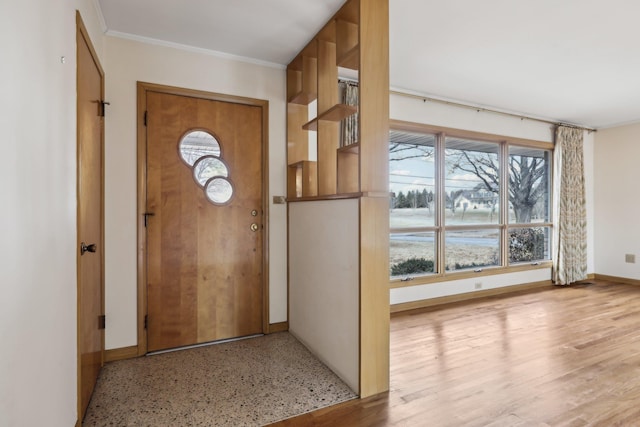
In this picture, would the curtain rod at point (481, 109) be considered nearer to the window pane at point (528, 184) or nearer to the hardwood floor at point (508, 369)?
the window pane at point (528, 184)

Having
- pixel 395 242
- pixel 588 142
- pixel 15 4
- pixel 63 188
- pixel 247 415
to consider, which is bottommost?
pixel 247 415

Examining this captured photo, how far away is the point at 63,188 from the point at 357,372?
1.96m

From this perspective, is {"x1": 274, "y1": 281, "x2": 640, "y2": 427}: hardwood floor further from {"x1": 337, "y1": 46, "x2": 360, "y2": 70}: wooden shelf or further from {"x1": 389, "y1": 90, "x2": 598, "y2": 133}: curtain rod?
{"x1": 389, "y1": 90, "x2": 598, "y2": 133}: curtain rod

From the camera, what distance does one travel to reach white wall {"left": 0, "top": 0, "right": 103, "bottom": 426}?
1.01 meters

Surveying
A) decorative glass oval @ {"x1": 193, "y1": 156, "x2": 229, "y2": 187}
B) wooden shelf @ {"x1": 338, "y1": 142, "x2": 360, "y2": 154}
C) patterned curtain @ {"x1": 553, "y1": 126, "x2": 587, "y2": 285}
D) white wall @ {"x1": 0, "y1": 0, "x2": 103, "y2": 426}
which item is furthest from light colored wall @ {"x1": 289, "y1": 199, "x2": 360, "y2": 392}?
patterned curtain @ {"x1": 553, "y1": 126, "x2": 587, "y2": 285}

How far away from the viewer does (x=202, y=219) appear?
9.64ft

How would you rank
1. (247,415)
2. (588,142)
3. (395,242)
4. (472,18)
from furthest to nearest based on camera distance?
(588,142), (395,242), (472,18), (247,415)

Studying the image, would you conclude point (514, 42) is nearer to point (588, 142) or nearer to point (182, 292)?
point (182, 292)

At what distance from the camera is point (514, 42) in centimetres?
283

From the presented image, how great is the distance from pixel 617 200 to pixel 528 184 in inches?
65.1

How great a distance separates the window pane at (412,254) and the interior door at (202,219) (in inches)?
68.0

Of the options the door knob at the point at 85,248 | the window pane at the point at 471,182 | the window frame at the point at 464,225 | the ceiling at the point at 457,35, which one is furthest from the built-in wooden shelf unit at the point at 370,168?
the window pane at the point at 471,182

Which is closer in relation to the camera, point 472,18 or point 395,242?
point 472,18

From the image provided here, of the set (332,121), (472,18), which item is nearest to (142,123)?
(332,121)
